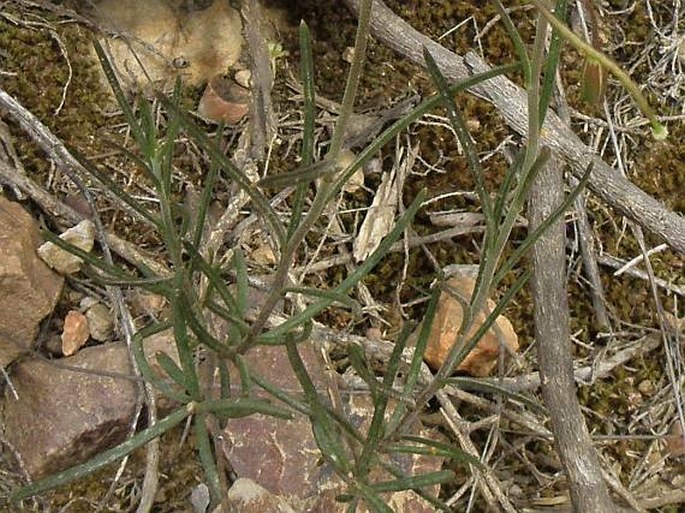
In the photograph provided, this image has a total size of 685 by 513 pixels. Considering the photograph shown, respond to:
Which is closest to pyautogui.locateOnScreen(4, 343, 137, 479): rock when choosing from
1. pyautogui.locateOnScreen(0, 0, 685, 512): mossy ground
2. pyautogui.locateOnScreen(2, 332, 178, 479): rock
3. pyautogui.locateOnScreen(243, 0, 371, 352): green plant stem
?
pyautogui.locateOnScreen(2, 332, 178, 479): rock

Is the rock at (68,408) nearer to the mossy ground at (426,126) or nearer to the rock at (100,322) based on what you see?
the rock at (100,322)

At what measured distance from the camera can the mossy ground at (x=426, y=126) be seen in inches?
90.4

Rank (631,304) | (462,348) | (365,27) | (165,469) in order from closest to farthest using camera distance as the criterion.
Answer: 1. (365,27)
2. (462,348)
3. (165,469)
4. (631,304)

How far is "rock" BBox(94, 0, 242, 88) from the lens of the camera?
2383 mm

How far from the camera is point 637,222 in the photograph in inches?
86.1

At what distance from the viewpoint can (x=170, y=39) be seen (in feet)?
7.96

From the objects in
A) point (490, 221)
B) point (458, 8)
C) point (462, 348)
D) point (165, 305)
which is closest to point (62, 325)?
point (165, 305)

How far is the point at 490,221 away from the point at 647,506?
120 centimetres

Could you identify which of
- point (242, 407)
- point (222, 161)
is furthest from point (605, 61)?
point (242, 407)

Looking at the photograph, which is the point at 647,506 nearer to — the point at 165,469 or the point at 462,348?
the point at 462,348

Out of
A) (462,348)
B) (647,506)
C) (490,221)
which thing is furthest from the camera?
(647,506)

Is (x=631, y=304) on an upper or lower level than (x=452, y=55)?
lower

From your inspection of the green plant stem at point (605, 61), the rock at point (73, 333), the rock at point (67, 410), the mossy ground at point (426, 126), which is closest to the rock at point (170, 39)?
the mossy ground at point (426, 126)

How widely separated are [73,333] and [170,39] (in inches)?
31.6
